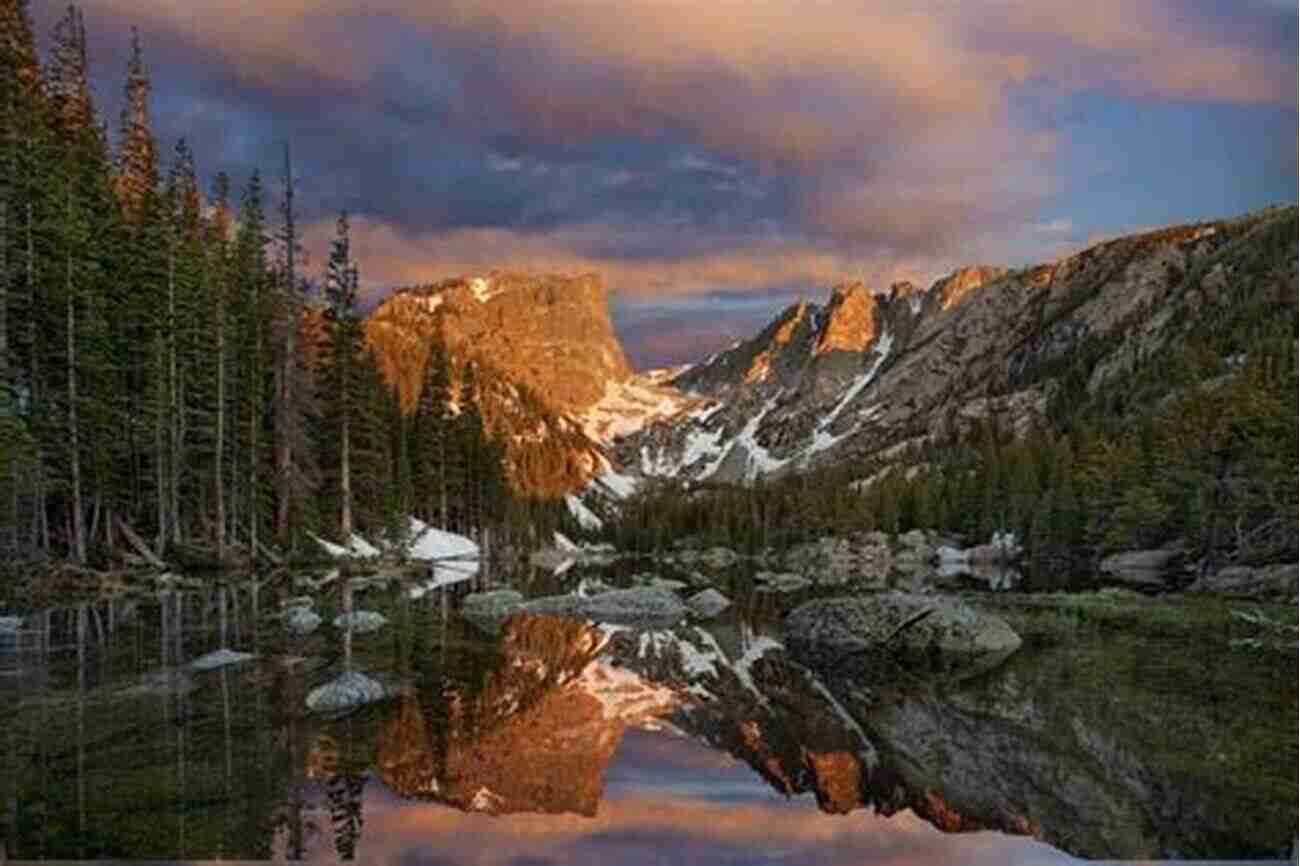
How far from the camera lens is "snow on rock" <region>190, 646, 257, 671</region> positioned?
12.8m

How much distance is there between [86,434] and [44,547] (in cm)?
393

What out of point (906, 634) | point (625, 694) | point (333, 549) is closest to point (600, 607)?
point (906, 634)

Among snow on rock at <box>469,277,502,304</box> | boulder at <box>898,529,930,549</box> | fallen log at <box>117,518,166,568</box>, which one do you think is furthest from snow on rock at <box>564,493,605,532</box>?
fallen log at <box>117,518,166,568</box>

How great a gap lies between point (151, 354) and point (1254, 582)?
97.9 feet

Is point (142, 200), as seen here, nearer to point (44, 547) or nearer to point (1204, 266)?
point (44, 547)

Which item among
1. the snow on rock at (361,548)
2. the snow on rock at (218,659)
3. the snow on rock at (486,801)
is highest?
the snow on rock at (486,801)

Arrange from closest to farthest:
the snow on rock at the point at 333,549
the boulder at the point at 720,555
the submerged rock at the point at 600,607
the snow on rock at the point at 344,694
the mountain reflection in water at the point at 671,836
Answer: the mountain reflection in water at the point at 671,836 → the snow on rock at the point at 344,694 → the submerged rock at the point at 600,607 → the snow on rock at the point at 333,549 → the boulder at the point at 720,555

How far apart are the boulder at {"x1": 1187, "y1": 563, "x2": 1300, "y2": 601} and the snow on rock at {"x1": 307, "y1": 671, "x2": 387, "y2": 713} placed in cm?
2156

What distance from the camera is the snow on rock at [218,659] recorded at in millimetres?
12773

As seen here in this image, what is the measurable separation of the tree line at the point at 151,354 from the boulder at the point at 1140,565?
28.0 m

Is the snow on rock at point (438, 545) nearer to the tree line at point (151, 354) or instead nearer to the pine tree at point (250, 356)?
the tree line at point (151, 354)

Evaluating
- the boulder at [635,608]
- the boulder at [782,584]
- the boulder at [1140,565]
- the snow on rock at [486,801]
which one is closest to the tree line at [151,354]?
the boulder at [635,608]

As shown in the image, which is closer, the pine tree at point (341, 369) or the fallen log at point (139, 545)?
the fallen log at point (139, 545)

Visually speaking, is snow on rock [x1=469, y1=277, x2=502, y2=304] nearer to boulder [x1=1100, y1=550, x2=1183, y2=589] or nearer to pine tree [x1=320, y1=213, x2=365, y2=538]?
pine tree [x1=320, y1=213, x2=365, y2=538]
